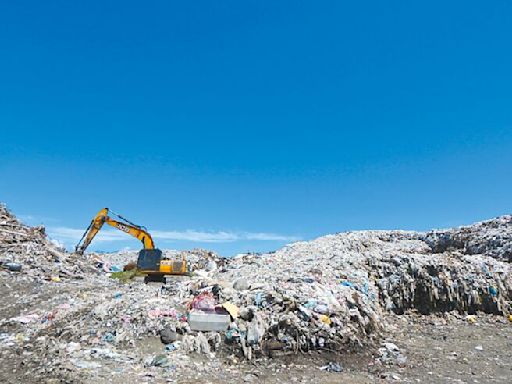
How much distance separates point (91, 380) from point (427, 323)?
7229 millimetres

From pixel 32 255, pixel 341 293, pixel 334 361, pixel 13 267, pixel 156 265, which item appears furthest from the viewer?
pixel 32 255

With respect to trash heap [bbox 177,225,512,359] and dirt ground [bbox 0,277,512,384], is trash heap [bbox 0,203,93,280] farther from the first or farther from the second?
trash heap [bbox 177,225,512,359]

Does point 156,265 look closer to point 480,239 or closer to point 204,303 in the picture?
point 204,303

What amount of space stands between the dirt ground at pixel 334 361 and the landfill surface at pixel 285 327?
24 mm

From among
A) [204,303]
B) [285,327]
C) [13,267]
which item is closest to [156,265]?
[13,267]

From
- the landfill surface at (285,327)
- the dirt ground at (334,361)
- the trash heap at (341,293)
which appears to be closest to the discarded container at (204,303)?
the landfill surface at (285,327)

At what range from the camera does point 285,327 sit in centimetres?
638

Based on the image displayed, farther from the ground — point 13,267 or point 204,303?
point 13,267

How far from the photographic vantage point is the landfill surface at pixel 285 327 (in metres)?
5.77

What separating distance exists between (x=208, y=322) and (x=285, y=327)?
1.23 metres

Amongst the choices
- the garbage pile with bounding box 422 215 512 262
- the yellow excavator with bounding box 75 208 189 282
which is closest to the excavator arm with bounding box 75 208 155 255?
the yellow excavator with bounding box 75 208 189 282

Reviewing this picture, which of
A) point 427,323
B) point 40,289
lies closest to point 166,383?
point 427,323

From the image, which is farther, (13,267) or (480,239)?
(480,239)

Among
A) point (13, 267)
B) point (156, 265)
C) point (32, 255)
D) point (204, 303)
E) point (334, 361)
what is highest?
point (32, 255)
